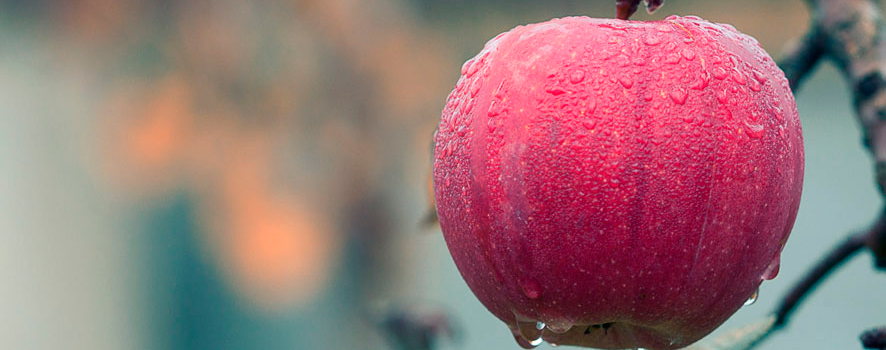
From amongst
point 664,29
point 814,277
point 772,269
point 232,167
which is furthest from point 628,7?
point 232,167

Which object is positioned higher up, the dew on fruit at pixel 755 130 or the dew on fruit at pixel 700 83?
the dew on fruit at pixel 700 83

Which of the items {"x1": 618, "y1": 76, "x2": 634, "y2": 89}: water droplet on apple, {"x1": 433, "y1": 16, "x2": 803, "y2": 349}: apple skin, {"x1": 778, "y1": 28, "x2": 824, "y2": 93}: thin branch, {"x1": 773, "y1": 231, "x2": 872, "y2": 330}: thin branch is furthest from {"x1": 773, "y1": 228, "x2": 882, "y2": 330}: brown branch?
{"x1": 618, "y1": 76, "x2": 634, "y2": 89}: water droplet on apple

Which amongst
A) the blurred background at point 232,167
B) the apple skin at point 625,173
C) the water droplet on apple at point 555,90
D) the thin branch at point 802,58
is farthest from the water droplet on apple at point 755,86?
the blurred background at point 232,167

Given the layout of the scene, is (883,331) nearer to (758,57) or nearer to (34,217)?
(758,57)

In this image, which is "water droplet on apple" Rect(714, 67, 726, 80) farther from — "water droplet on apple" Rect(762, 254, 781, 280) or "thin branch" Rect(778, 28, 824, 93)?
"thin branch" Rect(778, 28, 824, 93)

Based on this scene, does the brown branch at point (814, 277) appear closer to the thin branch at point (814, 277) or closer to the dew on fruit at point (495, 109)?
the thin branch at point (814, 277)

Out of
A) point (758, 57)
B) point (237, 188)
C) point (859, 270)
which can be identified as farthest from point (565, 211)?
point (237, 188)
